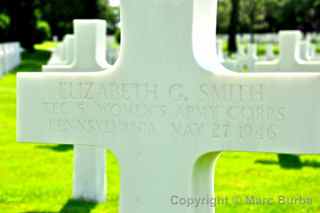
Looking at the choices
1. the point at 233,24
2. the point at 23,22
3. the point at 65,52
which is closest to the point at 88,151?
the point at 65,52

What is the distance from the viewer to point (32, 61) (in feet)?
94.1

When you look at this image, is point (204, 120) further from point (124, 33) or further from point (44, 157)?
point (44, 157)

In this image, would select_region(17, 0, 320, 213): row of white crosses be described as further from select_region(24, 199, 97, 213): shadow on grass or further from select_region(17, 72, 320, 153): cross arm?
select_region(24, 199, 97, 213): shadow on grass

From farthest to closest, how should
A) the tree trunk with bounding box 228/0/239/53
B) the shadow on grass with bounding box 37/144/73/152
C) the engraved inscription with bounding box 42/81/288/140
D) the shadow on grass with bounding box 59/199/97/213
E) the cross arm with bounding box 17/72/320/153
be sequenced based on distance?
1. the tree trunk with bounding box 228/0/239/53
2. the shadow on grass with bounding box 37/144/73/152
3. the shadow on grass with bounding box 59/199/97/213
4. the engraved inscription with bounding box 42/81/288/140
5. the cross arm with bounding box 17/72/320/153

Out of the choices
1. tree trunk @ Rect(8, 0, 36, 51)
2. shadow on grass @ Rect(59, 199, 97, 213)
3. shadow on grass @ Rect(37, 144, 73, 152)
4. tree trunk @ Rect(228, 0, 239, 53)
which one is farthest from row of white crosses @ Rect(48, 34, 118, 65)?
tree trunk @ Rect(228, 0, 239, 53)

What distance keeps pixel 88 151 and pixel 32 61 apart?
74.7 ft

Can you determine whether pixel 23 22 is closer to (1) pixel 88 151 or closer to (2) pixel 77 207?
(1) pixel 88 151

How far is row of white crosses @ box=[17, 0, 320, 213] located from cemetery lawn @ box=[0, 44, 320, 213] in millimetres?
1929

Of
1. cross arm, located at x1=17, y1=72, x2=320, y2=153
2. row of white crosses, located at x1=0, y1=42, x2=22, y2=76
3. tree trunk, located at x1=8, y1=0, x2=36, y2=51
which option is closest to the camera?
cross arm, located at x1=17, y1=72, x2=320, y2=153

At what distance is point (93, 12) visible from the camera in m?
32.5

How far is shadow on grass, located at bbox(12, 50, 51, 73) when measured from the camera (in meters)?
24.3

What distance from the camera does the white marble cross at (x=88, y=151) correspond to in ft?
20.4

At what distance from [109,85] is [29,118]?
59 centimetres

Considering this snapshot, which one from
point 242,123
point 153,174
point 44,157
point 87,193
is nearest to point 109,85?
point 153,174
